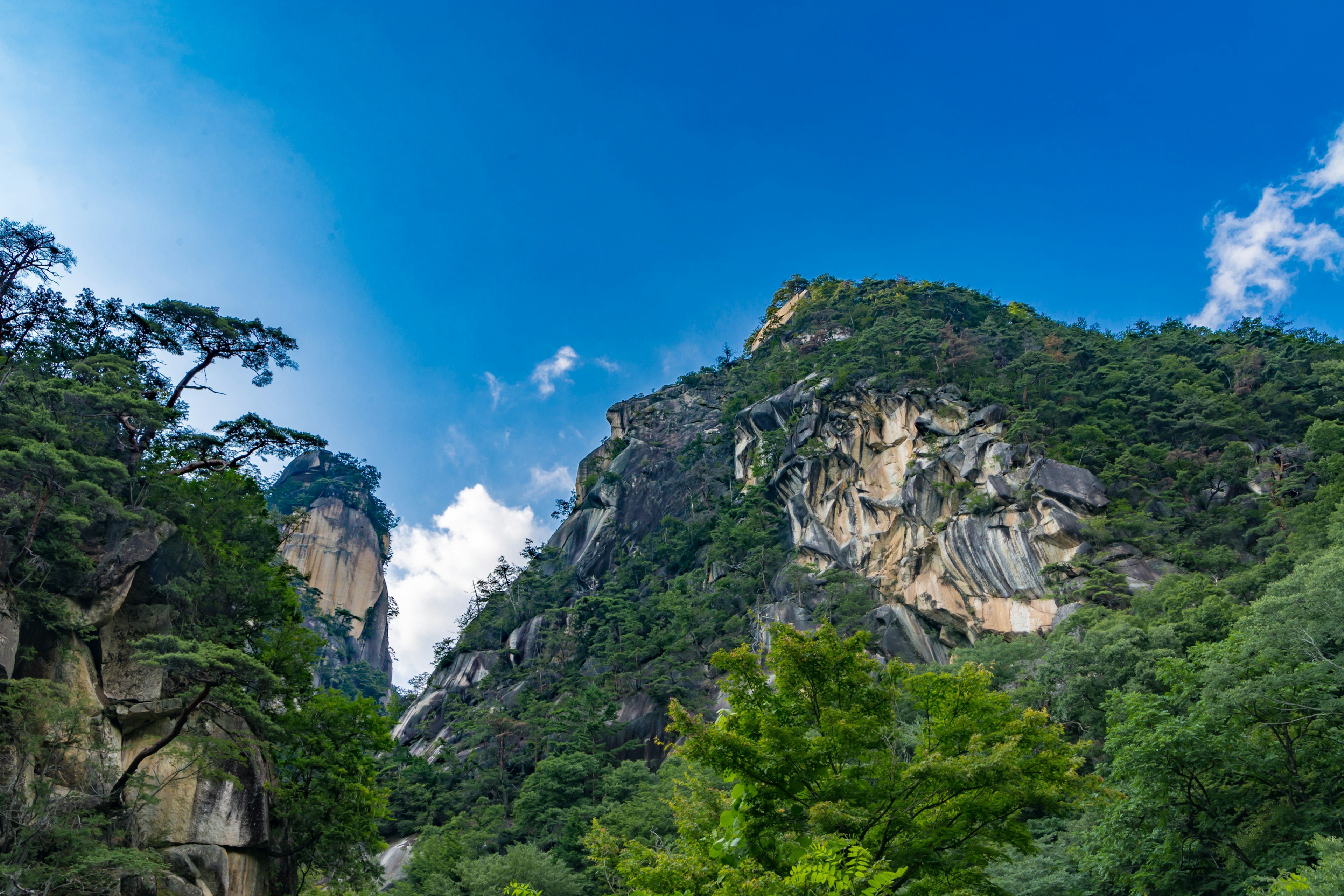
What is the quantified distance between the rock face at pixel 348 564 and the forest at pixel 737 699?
38602 mm

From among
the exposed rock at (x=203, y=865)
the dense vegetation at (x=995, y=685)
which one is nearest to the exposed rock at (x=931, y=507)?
the dense vegetation at (x=995, y=685)

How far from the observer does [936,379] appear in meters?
37.3

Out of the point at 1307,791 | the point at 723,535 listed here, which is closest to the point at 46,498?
the point at 1307,791

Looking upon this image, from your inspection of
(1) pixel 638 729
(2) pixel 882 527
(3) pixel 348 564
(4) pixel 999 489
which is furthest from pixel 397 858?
(3) pixel 348 564

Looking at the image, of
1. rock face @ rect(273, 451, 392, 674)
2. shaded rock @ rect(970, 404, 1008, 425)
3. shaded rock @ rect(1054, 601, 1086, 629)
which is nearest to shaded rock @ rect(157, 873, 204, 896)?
shaded rock @ rect(1054, 601, 1086, 629)

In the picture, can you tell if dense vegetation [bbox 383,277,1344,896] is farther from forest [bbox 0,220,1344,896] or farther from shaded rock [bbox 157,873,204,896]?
shaded rock [bbox 157,873,204,896]

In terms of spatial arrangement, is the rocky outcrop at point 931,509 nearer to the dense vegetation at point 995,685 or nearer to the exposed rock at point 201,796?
the dense vegetation at point 995,685

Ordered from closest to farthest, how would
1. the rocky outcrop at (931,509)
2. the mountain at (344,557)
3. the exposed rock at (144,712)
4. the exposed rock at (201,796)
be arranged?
the exposed rock at (201,796) < the exposed rock at (144,712) < the rocky outcrop at (931,509) < the mountain at (344,557)

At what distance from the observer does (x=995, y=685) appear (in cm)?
2303

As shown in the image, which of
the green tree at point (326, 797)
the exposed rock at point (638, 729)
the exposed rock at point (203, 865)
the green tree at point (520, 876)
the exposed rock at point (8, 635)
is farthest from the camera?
the exposed rock at point (638, 729)

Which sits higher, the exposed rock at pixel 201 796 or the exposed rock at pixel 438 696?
the exposed rock at pixel 438 696

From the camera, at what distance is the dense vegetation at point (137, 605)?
416 inches

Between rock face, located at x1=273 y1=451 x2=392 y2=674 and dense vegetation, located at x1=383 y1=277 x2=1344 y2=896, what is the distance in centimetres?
2453

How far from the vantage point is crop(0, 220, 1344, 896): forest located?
7.39 metres
